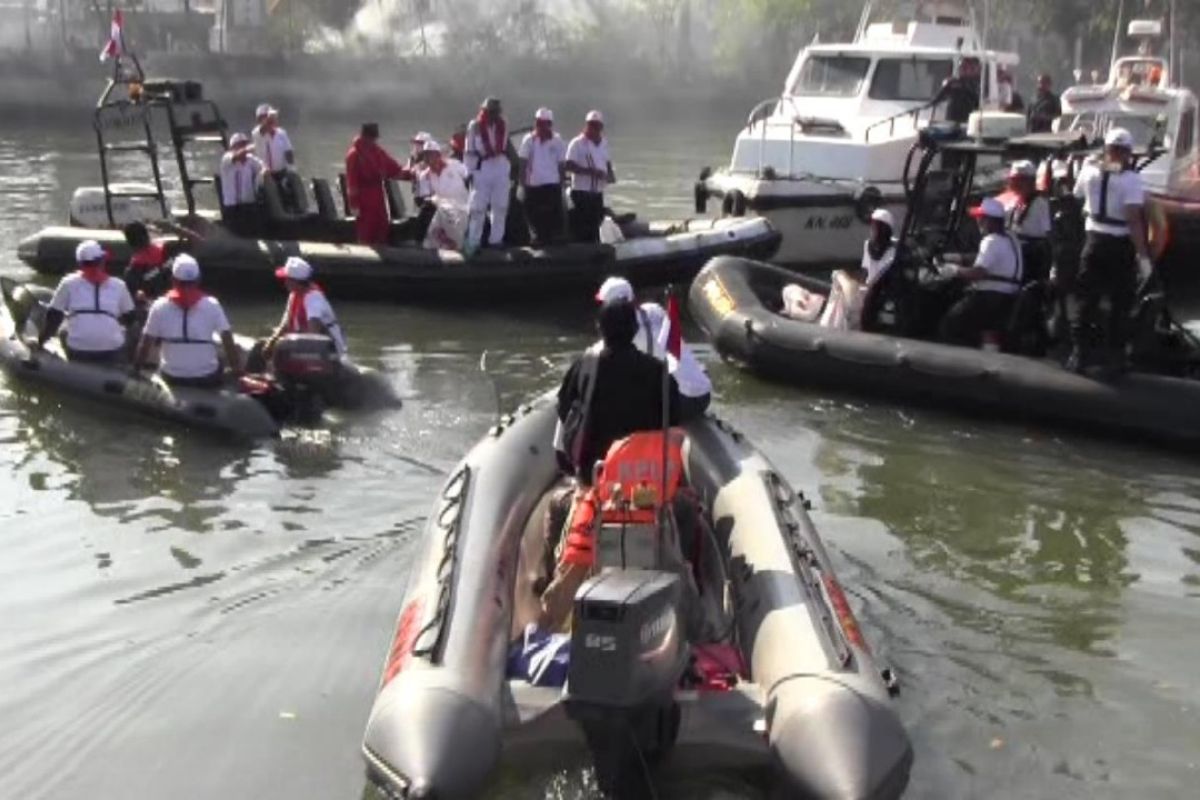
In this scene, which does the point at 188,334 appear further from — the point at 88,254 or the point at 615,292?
the point at 615,292

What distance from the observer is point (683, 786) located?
586cm

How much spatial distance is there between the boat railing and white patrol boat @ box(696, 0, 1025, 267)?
0.05ft

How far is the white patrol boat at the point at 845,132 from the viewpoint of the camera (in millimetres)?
16812

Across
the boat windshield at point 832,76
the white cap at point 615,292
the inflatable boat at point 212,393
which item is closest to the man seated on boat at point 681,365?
the white cap at point 615,292

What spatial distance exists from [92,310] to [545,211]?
5135 mm

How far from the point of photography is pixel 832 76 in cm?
1831

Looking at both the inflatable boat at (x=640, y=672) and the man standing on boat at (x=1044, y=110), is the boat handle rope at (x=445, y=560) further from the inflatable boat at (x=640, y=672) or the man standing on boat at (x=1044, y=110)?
the man standing on boat at (x=1044, y=110)

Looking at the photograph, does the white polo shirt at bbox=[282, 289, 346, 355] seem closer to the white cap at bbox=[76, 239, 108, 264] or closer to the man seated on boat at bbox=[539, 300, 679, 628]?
the white cap at bbox=[76, 239, 108, 264]

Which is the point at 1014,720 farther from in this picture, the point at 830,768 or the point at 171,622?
the point at 171,622

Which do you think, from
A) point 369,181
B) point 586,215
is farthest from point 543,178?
point 369,181

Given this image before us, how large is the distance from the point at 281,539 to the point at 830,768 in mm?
4392

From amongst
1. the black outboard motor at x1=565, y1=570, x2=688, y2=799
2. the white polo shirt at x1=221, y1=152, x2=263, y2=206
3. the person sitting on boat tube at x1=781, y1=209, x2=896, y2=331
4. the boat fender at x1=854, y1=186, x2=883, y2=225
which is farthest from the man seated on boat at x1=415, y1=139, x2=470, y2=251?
the black outboard motor at x1=565, y1=570, x2=688, y2=799

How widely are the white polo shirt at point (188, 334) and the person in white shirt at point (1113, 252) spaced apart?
5.47 metres

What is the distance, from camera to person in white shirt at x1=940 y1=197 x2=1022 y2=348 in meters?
11.1
